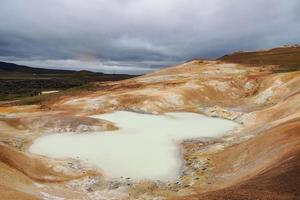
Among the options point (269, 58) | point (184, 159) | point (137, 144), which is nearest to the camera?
point (184, 159)

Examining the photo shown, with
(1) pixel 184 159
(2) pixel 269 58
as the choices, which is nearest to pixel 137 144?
(1) pixel 184 159

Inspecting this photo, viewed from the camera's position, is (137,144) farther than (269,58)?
No

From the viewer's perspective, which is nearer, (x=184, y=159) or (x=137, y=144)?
(x=184, y=159)

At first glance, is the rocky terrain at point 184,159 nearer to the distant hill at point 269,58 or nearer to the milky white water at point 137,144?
the milky white water at point 137,144

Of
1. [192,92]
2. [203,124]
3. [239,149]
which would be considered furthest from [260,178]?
[192,92]

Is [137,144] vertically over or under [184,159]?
over

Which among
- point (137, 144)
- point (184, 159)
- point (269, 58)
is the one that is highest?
point (269, 58)

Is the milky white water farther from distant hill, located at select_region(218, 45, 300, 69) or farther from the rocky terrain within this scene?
A: distant hill, located at select_region(218, 45, 300, 69)

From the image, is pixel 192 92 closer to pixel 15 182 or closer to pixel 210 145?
pixel 210 145

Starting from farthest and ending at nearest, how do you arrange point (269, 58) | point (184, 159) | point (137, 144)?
1. point (269, 58)
2. point (137, 144)
3. point (184, 159)

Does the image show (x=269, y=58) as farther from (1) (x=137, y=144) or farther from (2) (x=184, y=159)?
(2) (x=184, y=159)
